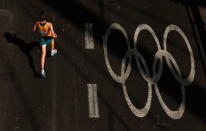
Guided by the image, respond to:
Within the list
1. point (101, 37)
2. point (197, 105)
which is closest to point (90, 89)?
point (101, 37)

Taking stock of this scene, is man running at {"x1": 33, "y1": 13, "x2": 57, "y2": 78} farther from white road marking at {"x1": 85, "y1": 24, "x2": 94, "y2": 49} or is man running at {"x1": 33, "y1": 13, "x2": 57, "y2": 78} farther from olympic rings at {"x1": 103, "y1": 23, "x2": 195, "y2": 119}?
olympic rings at {"x1": 103, "y1": 23, "x2": 195, "y2": 119}

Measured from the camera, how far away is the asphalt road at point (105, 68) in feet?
39.8

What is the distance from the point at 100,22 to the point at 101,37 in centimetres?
81

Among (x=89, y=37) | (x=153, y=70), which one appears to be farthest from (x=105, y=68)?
(x=153, y=70)

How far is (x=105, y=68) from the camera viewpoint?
43.4ft

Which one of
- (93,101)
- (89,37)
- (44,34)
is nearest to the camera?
(93,101)

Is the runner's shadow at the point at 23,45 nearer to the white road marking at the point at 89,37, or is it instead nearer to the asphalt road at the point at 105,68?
the asphalt road at the point at 105,68

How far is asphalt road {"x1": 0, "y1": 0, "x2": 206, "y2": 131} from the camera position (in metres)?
12.1

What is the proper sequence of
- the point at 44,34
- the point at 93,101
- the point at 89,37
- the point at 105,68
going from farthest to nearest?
the point at 89,37, the point at 105,68, the point at 44,34, the point at 93,101

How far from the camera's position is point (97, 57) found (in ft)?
44.3

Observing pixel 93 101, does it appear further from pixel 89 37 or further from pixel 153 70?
pixel 89 37

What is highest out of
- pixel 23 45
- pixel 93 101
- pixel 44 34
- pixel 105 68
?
pixel 44 34

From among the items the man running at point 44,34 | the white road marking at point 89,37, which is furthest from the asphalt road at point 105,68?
the man running at point 44,34

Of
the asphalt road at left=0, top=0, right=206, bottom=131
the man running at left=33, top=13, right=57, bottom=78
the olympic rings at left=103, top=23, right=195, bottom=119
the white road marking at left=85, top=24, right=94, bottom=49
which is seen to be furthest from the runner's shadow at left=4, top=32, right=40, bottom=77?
the olympic rings at left=103, top=23, right=195, bottom=119
